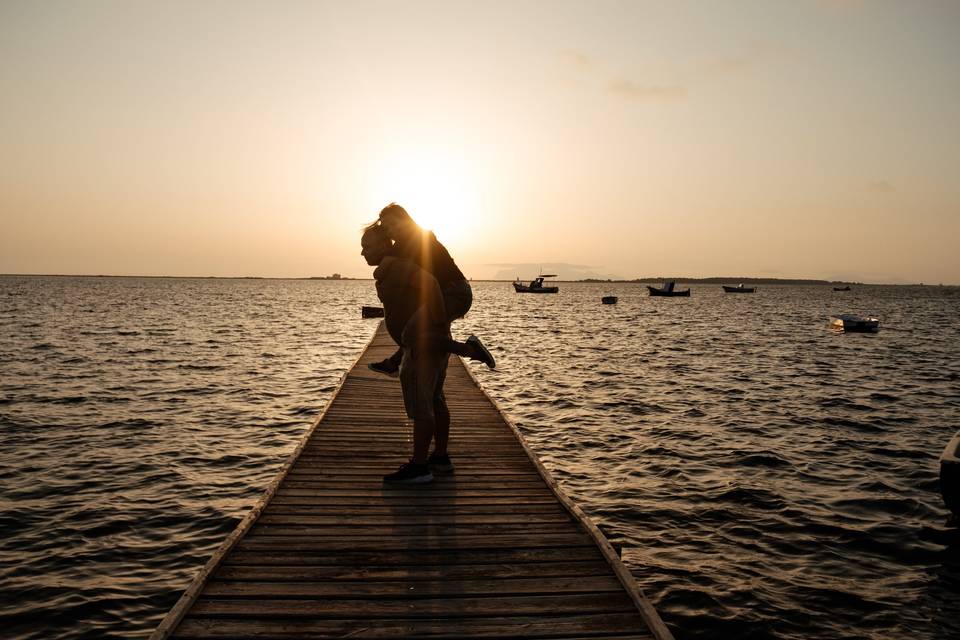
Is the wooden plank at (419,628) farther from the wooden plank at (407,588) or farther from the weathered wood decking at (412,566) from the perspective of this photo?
the wooden plank at (407,588)

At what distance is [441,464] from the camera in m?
6.53

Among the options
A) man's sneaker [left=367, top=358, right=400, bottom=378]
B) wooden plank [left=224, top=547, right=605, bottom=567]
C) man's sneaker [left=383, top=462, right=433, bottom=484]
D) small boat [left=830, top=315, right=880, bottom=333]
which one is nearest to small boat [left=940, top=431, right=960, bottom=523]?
wooden plank [left=224, top=547, right=605, bottom=567]

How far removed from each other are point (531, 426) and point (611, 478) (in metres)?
3.67

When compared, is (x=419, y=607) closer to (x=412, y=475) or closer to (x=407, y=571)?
(x=407, y=571)

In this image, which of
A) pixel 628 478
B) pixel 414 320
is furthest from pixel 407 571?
pixel 628 478

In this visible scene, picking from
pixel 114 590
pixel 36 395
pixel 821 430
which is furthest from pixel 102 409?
pixel 821 430

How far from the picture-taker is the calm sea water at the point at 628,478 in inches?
241

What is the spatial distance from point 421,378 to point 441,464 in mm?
1452

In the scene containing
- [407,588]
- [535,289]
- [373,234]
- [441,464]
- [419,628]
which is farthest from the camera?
[535,289]

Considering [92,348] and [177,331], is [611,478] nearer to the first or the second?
[92,348]

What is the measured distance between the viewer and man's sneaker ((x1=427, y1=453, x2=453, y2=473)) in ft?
21.2

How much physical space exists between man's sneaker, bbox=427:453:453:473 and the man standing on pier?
0.85m

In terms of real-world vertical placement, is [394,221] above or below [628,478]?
above

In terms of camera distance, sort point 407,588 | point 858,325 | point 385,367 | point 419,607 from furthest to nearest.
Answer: point 858,325
point 385,367
point 407,588
point 419,607
